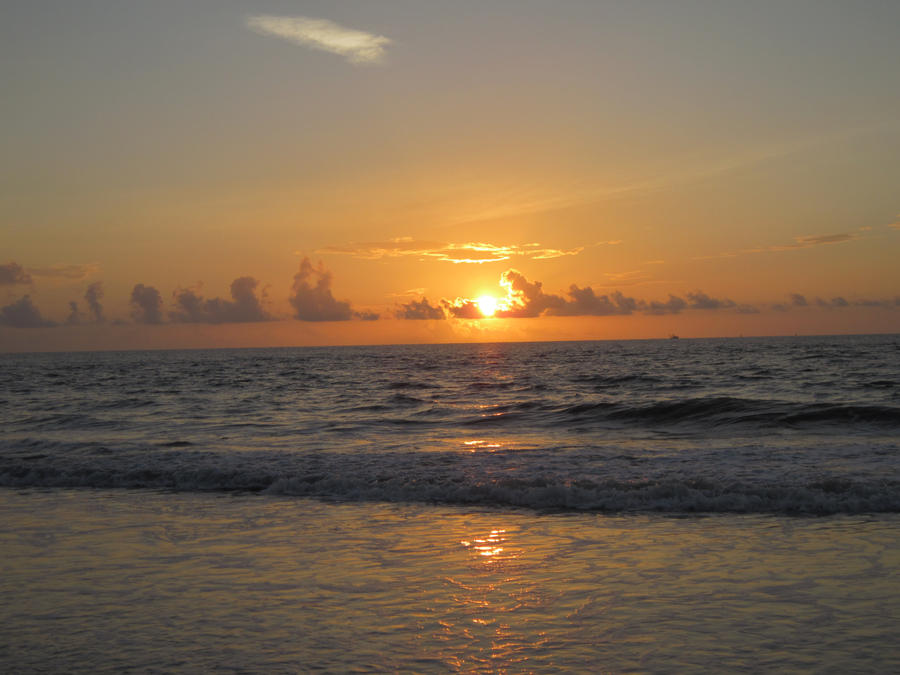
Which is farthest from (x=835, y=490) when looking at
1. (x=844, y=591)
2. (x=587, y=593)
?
(x=587, y=593)

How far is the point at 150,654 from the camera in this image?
19.1 ft

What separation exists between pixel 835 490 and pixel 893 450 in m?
6.67

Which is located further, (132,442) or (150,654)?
(132,442)

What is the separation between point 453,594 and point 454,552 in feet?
5.68

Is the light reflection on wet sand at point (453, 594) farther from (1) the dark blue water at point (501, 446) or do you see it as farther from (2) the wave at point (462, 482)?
(1) the dark blue water at point (501, 446)

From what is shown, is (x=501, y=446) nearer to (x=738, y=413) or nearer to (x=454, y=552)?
(x=454, y=552)

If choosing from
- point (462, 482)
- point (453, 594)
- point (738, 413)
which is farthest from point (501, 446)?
point (453, 594)

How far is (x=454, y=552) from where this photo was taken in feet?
29.7

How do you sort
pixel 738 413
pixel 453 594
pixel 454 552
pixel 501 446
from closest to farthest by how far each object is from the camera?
pixel 453 594 < pixel 454 552 < pixel 501 446 < pixel 738 413

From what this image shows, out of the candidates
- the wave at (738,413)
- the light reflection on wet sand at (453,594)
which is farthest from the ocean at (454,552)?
the wave at (738,413)

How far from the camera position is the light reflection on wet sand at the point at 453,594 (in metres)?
5.77

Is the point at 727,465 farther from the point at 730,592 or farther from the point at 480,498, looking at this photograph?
the point at 730,592

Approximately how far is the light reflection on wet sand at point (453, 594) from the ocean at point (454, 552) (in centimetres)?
3

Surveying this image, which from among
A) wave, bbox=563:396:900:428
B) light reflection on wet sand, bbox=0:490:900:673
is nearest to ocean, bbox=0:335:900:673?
light reflection on wet sand, bbox=0:490:900:673
